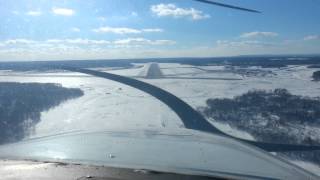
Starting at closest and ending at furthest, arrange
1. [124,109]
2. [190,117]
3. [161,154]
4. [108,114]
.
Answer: [161,154] < [190,117] < [108,114] < [124,109]

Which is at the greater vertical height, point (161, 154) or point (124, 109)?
point (161, 154)

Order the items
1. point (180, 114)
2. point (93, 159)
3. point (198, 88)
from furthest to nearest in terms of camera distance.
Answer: point (198, 88)
point (180, 114)
point (93, 159)

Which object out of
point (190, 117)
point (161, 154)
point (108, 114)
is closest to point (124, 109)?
point (108, 114)

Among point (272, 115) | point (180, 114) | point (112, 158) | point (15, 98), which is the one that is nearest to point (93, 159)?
point (112, 158)

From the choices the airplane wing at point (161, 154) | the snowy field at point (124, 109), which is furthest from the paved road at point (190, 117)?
the airplane wing at point (161, 154)

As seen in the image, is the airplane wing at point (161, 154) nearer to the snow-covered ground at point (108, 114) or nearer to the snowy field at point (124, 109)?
the snowy field at point (124, 109)

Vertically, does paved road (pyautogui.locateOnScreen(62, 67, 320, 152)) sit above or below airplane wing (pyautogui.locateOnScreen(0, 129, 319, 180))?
below

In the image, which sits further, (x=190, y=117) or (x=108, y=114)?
(x=108, y=114)

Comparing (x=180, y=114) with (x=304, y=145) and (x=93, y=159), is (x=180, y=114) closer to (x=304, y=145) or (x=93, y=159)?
(x=304, y=145)

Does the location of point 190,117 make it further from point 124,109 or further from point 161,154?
point 161,154

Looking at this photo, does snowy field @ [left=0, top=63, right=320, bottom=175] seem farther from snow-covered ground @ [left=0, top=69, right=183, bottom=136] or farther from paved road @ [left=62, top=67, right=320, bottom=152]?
paved road @ [left=62, top=67, right=320, bottom=152]

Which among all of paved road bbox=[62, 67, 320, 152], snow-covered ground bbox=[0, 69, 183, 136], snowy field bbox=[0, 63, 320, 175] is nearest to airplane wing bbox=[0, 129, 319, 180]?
snowy field bbox=[0, 63, 320, 175]
